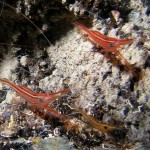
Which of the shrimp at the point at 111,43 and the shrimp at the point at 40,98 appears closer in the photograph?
the shrimp at the point at 111,43

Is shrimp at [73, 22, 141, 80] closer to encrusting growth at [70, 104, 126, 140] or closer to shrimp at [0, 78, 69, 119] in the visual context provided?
encrusting growth at [70, 104, 126, 140]

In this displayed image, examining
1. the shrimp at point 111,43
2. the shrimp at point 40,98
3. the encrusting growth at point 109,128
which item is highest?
the shrimp at point 111,43

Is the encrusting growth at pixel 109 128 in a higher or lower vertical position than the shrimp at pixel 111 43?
lower

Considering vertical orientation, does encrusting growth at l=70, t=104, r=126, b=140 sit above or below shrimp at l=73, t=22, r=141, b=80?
below

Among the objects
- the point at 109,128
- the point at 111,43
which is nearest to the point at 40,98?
the point at 109,128

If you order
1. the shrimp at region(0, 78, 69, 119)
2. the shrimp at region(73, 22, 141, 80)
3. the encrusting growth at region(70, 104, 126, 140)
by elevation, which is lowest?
the encrusting growth at region(70, 104, 126, 140)

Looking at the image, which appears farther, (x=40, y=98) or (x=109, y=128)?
(x=40, y=98)

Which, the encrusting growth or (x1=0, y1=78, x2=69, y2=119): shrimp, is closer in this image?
the encrusting growth

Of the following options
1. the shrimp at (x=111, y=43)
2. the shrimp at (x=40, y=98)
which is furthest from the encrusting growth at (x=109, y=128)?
the shrimp at (x=111, y=43)

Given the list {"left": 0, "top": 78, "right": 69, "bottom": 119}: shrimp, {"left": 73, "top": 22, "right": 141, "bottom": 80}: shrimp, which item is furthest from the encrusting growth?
{"left": 73, "top": 22, "right": 141, "bottom": 80}: shrimp

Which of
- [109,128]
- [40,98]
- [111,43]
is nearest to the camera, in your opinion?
[109,128]

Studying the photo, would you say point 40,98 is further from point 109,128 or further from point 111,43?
point 111,43

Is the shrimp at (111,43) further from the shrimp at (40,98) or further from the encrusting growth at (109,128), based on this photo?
the shrimp at (40,98)
